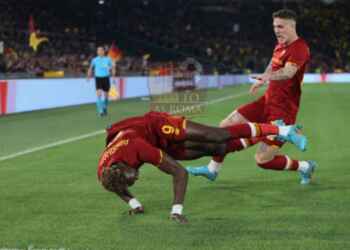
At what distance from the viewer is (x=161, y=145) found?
671cm

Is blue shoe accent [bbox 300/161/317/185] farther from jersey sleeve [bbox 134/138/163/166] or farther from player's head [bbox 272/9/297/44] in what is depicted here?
jersey sleeve [bbox 134/138/163/166]

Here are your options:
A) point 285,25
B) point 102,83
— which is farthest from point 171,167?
point 102,83

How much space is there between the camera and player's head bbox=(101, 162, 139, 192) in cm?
602

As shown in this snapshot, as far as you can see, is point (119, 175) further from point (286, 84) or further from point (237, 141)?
point (286, 84)

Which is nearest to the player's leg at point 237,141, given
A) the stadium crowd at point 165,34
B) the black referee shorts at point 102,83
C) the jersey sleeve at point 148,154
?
the jersey sleeve at point 148,154

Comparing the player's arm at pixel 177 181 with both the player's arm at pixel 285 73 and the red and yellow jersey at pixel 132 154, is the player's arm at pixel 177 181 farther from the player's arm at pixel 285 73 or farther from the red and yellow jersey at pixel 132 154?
the player's arm at pixel 285 73

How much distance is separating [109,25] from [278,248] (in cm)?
5185

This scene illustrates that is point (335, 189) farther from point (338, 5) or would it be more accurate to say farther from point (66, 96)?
point (338, 5)

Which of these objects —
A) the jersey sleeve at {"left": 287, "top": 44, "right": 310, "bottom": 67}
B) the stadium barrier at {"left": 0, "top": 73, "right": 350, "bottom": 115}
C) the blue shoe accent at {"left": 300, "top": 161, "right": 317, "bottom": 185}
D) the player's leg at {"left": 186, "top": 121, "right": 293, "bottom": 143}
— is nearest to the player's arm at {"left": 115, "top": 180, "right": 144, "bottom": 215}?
the player's leg at {"left": 186, "top": 121, "right": 293, "bottom": 143}

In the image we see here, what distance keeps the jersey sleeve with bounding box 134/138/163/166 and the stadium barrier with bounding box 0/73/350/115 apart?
15306 millimetres

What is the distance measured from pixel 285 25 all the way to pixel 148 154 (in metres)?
2.80

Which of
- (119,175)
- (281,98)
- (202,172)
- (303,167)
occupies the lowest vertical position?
(202,172)

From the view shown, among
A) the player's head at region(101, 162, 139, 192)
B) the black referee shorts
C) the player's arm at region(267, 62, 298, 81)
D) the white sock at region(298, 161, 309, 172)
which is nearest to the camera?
the player's head at region(101, 162, 139, 192)

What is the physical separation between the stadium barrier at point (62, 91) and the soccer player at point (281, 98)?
13606 mm
